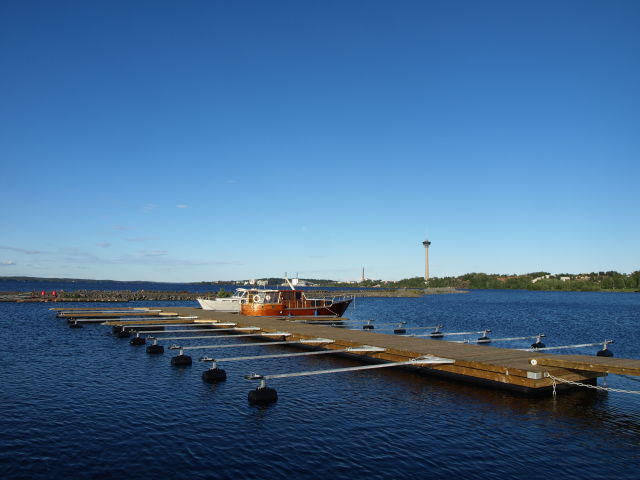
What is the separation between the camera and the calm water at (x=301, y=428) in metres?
11.1

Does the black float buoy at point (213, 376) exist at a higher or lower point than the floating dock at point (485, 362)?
lower

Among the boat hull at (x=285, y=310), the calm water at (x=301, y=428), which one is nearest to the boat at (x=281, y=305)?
the boat hull at (x=285, y=310)

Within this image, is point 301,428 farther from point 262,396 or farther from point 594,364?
point 594,364

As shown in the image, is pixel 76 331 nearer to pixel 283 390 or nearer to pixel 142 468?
pixel 283 390

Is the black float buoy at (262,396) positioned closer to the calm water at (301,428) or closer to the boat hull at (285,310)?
the calm water at (301,428)

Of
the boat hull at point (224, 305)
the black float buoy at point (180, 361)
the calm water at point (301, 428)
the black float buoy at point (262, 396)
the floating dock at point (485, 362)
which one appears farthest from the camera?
the boat hull at point (224, 305)

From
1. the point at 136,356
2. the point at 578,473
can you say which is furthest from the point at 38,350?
the point at 578,473

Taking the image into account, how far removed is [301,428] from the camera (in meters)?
13.9

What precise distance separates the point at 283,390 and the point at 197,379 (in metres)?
4.38

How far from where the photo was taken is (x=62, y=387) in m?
18.6

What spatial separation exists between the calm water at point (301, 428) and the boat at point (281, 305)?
21.2 meters

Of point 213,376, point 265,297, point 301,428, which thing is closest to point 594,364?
point 301,428

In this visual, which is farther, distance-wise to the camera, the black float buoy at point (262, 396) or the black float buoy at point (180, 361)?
the black float buoy at point (180, 361)

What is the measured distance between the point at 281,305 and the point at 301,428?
99.9 feet
